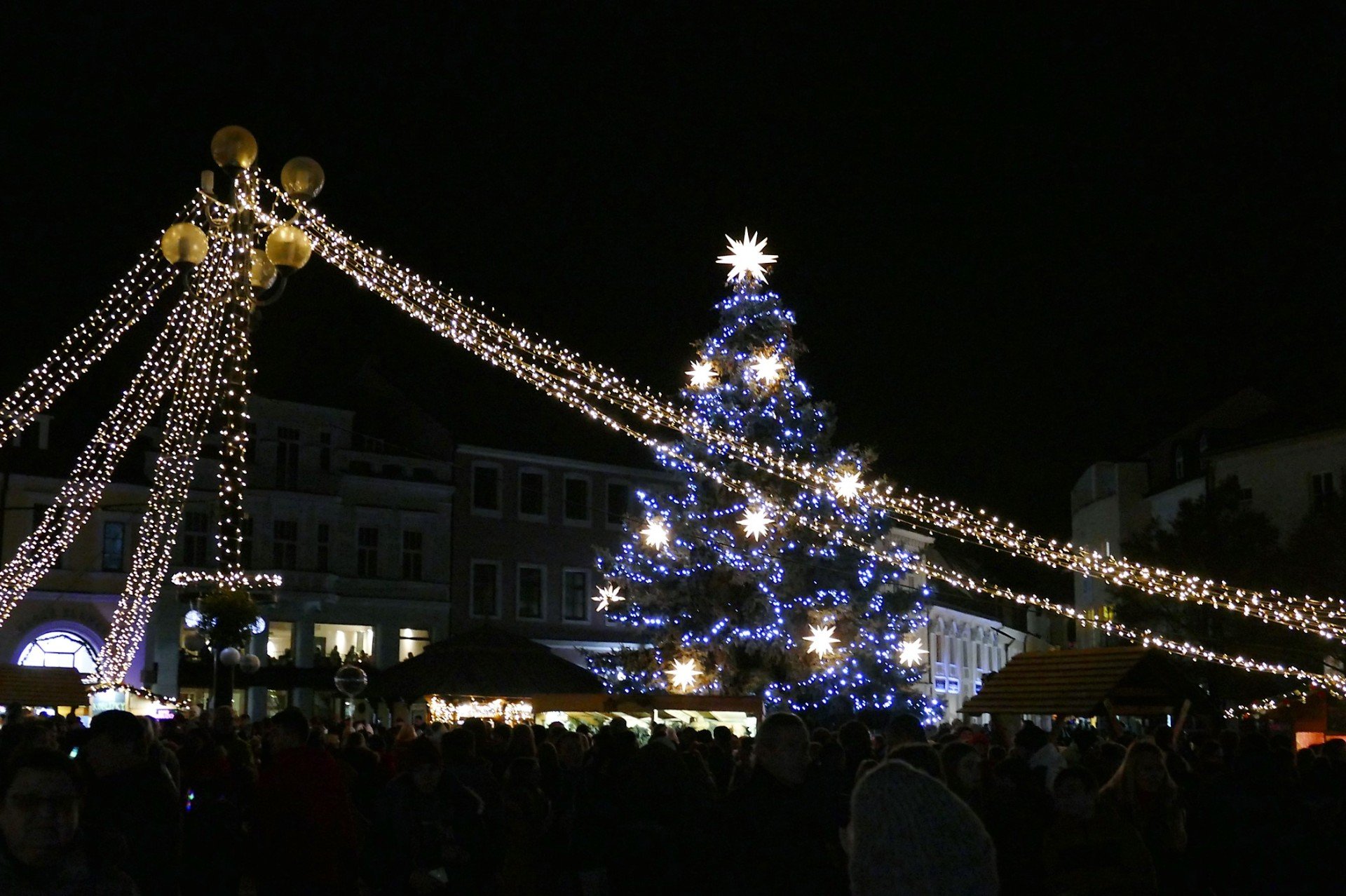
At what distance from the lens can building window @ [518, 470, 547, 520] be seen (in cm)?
4847

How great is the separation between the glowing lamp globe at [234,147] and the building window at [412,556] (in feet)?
104

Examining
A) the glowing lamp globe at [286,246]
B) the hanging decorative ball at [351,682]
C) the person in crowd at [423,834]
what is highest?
the glowing lamp globe at [286,246]

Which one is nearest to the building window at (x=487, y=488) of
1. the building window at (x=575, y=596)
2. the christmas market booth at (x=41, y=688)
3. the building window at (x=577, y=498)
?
the building window at (x=577, y=498)

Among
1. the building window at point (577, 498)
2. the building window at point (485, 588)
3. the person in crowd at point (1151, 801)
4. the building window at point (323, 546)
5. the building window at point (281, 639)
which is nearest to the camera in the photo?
the person in crowd at point (1151, 801)

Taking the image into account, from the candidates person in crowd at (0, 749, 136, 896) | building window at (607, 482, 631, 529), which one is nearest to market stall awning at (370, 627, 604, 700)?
person in crowd at (0, 749, 136, 896)

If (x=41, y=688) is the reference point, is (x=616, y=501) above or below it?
above

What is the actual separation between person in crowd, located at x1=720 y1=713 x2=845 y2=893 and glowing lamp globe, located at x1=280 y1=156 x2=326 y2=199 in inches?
391

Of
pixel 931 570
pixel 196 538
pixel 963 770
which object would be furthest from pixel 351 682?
pixel 196 538

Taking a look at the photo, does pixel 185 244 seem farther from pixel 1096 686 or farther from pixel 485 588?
pixel 485 588

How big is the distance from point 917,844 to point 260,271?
13.2 metres

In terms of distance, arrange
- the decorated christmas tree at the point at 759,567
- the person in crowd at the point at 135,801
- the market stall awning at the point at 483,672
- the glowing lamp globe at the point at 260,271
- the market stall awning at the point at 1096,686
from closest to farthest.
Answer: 1. the person in crowd at the point at 135,801
2. the glowing lamp globe at the point at 260,271
3. the market stall awning at the point at 1096,686
4. the market stall awning at the point at 483,672
5. the decorated christmas tree at the point at 759,567

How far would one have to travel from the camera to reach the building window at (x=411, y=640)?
45.2 metres

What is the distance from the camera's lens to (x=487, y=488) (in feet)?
157

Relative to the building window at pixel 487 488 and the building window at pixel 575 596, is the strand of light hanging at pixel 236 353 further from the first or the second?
the building window at pixel 575 596
